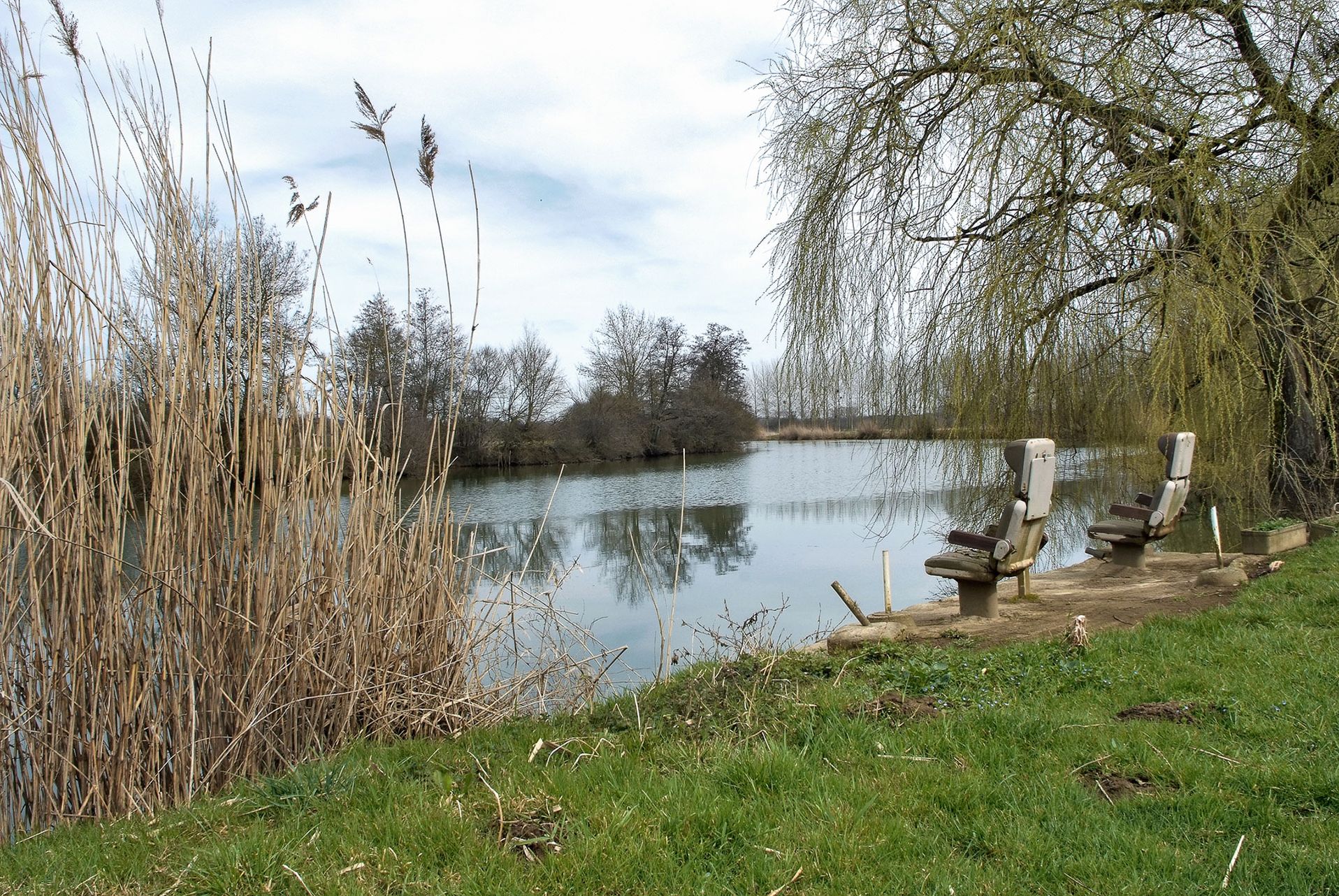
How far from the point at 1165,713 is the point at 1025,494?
2.23 meters

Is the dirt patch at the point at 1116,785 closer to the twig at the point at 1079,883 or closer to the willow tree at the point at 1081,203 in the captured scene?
the twig at the point at 1079,883

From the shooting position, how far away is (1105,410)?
697cm

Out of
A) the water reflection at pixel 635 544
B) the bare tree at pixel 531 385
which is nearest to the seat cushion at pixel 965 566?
the water reflection at pixel 635 544

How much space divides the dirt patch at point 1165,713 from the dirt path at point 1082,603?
58.4 inches

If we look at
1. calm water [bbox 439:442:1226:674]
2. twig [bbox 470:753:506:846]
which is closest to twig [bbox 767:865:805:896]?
twig [bbox 470:753:506:846]

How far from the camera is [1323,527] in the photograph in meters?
6.86

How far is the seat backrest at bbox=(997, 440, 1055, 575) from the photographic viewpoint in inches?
201

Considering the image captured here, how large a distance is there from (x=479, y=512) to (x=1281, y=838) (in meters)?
14.6

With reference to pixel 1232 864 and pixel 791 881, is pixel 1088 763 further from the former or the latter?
pixel 791 881

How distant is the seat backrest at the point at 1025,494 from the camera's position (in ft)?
16.8

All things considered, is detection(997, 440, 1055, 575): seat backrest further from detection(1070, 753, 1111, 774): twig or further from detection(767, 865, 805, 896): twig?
detection(767, 865, 805, 896): twig

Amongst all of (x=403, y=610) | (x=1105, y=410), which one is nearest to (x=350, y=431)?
(x=403, y=610)

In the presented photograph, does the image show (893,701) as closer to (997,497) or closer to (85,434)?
(85,434)

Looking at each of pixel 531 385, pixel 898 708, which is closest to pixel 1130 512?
pixel 898 708
